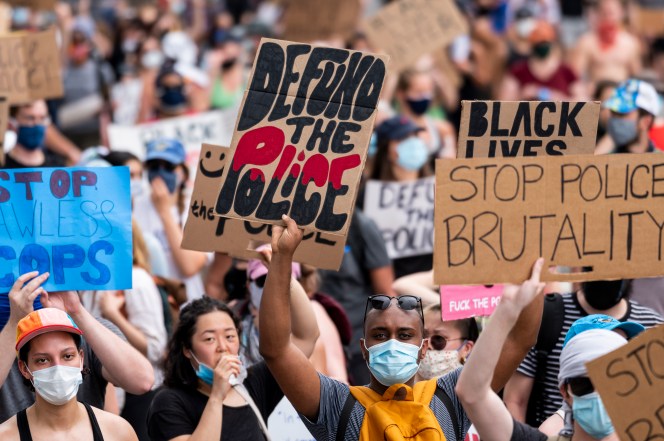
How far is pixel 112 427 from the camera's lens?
5.64m

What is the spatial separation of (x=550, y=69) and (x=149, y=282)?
26.7ft

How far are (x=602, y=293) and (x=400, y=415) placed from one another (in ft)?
4.61

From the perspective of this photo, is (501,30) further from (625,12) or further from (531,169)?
(531,169)

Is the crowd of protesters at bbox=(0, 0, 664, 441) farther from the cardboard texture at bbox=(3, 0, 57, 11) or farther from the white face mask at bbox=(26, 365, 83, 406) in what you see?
the cardboard texture at bbox=(3, 0, 57, 11)

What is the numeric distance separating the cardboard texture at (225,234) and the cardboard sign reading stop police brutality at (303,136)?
45 cm

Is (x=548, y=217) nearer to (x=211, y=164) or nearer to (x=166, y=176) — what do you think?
(x=211, y=164)

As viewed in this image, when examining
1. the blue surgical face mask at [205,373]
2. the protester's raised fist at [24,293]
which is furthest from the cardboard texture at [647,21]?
the protester's raised fist at [24,293]

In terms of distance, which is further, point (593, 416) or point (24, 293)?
point (24, 293)

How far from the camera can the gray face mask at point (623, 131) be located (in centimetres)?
904

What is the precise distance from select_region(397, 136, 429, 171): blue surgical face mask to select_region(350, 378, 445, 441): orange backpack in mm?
4544

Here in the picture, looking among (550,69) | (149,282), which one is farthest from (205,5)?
(149,282)

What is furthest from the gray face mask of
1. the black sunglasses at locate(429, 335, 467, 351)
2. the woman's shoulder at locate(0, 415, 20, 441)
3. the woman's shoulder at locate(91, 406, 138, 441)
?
the woman's shoulder at locate(0, 415, 20, 441)

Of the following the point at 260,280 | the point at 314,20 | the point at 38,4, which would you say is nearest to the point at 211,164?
the point at 260,280

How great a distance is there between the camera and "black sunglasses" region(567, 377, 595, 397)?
16.3 feet
